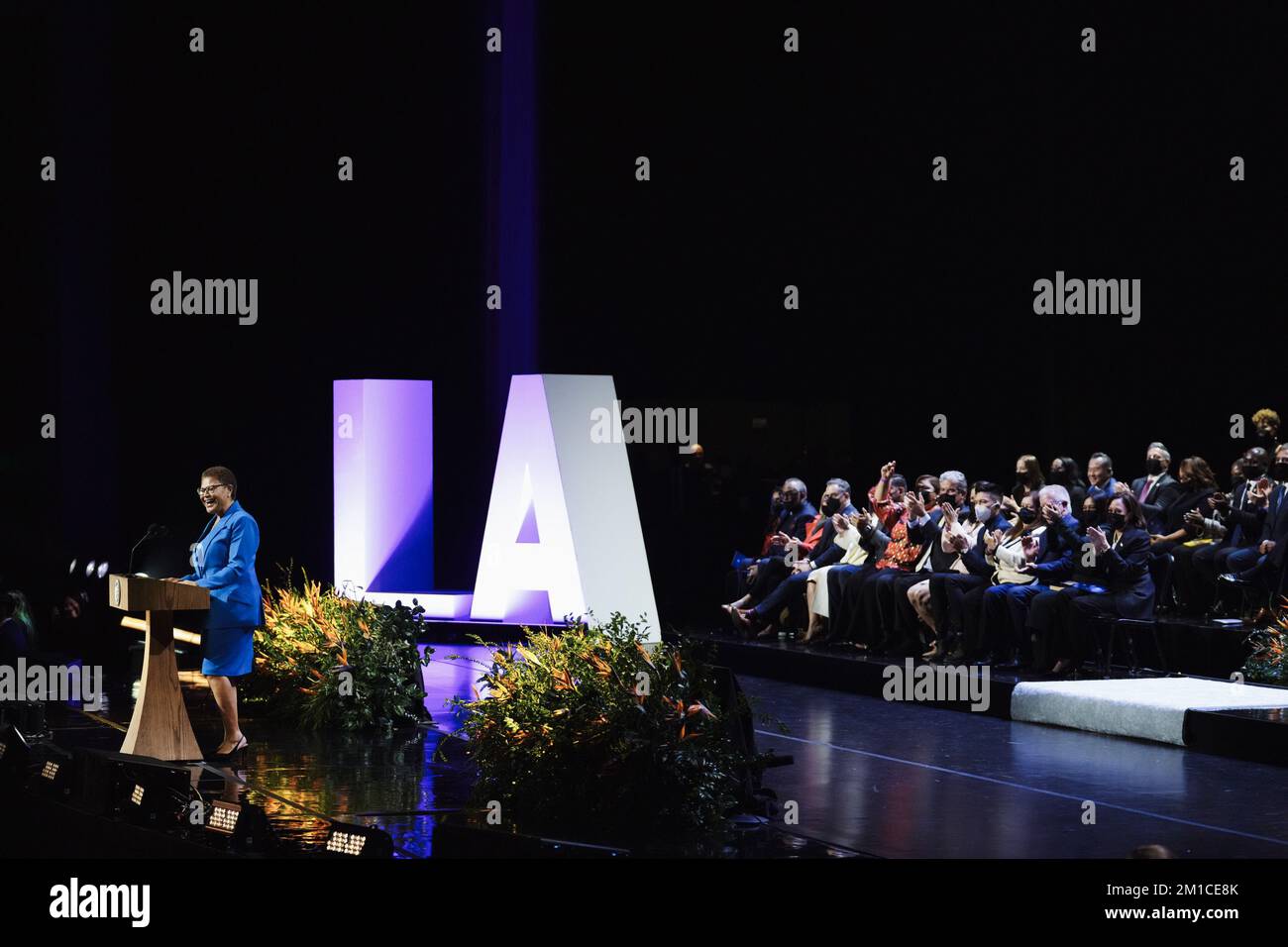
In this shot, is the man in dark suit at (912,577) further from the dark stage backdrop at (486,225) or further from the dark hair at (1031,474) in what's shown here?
the dark stage backdrop at (486,225)

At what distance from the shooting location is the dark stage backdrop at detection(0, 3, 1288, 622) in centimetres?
1473

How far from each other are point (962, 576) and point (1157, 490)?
1.89 m

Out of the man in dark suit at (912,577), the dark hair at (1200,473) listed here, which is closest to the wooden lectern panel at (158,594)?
the man in dark suit at (912,577)

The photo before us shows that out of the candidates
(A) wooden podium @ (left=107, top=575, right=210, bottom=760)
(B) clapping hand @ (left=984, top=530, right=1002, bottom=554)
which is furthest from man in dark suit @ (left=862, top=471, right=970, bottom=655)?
(A) wooden podium @ (left=107, top=575, right=210, bottom=760)

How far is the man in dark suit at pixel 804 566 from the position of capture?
12.4 meters

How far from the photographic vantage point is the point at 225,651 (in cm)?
835

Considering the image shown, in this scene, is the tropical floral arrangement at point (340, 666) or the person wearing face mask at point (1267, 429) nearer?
the tropical floral arrangement at point (340, 666)

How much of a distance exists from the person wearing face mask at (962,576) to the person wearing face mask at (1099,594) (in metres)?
0.47

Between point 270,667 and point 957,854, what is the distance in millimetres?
4663

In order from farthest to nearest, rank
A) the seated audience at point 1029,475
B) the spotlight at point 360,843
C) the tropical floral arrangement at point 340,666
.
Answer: the seated audience at point 1029,475, the tropical floral arrangement at point 340,666, the spotlight at point 360,843

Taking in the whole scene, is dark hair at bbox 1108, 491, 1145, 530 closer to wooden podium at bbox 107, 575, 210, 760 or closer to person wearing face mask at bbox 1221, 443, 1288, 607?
person wearing face mask at bbox 1221, 443, 1288, 607

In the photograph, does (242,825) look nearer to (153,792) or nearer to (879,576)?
(153,792)

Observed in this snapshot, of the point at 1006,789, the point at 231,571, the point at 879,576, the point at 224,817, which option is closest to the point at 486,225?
the point at 879,576

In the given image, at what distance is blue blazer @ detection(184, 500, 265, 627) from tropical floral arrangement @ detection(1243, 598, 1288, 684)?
212 inches
